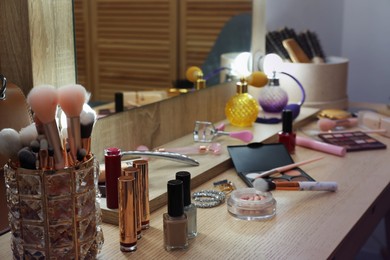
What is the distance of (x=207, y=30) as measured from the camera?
4.31ft

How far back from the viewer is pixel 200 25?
128cm

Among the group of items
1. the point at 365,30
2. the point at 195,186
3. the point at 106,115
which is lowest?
the point at 195,186

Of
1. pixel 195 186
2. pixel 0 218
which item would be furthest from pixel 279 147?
pixel 0 218

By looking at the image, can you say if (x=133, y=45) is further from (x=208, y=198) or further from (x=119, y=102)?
(x=208, y=198)

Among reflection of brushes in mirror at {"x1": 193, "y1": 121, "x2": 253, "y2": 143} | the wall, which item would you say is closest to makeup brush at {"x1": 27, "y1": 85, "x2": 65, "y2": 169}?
reflection of brushes in mirror at {"x1": 193, "y1": 121, "x2": 253, "y2": 143}

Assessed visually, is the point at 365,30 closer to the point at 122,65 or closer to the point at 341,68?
the point at 341,68

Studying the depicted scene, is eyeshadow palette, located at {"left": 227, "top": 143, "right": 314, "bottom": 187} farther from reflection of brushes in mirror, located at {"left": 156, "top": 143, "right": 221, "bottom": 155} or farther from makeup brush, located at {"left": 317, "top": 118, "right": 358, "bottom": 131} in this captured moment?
makeup brush, located at {"left": 317, "top": 118, "right": 358, "bottom": 131}

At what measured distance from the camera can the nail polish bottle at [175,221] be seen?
0.75m

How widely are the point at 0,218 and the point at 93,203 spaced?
182 mm

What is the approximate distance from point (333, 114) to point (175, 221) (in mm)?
824

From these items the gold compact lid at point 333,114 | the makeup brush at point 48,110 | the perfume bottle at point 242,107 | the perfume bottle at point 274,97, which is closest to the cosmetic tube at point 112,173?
the makeup brush at point 48,110

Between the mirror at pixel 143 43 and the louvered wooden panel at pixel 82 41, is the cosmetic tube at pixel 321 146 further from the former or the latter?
the louvered wooden panel at pixel 82 41

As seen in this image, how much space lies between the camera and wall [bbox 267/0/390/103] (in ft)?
6.40

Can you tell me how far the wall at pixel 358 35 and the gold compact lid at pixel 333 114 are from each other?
50 centimetres
